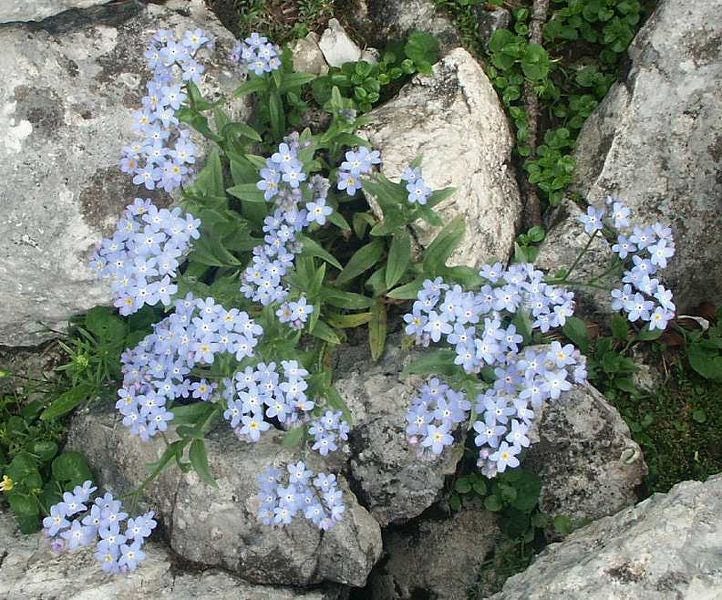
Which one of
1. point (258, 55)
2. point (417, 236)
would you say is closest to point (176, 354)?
point (417, 236)

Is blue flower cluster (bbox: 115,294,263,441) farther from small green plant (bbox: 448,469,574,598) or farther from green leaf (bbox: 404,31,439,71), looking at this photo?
green leaf (bbox: 404,31,439,71)

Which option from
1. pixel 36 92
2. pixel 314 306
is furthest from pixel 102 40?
pixel 314 306

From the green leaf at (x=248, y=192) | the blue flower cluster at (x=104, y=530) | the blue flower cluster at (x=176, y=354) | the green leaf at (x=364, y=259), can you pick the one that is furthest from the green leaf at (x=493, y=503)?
the green leaf at (x=248, y=192)

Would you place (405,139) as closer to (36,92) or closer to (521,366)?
(521,366)

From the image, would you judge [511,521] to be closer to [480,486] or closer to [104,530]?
[480,486]

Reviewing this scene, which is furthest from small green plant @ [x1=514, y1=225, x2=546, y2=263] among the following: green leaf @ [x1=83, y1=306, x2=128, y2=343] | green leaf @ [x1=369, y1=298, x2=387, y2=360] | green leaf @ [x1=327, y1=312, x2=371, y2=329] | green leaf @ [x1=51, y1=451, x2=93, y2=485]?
green leaf @ [x1=51, y1=451, x2=93, y2=485]

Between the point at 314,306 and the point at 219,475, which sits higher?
the point at 314,306

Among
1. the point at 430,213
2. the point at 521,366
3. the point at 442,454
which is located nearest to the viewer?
the point at 521,366

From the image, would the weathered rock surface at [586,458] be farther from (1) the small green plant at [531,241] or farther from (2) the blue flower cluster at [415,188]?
(2) the blue flower cluster at [415,188]
